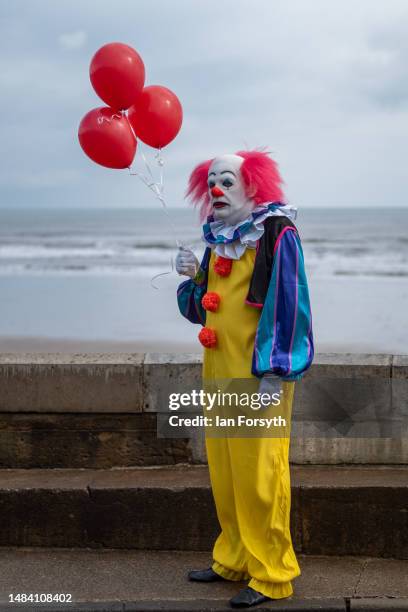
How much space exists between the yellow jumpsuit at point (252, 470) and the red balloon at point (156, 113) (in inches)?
29.3

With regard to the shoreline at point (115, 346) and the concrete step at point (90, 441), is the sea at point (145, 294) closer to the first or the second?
the shoreline at point (115, 346)

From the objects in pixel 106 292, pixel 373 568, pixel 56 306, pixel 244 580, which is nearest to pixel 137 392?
Answer: pixel 244 580

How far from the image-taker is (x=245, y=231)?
153 inches

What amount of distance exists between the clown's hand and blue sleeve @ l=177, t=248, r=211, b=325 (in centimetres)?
57

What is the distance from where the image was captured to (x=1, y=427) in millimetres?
4859

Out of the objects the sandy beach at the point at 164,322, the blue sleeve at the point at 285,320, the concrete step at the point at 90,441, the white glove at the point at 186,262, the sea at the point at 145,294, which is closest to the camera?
the blue sleeve at the point at 285,320

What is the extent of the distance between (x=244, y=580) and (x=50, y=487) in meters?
1.08

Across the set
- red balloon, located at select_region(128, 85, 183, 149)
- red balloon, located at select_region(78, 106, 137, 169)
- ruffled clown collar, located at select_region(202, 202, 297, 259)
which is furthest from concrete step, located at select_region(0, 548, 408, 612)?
red balloon, located at select_region(128, 85, 183, 149)

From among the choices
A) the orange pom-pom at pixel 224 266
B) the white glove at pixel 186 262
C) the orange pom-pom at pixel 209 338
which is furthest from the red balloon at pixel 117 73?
the orange pom-pom at pixel 209 338

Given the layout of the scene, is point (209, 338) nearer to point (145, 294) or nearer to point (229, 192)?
point (229, 192)

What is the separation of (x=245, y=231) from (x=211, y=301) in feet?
1.07

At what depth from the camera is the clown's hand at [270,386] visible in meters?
3.72

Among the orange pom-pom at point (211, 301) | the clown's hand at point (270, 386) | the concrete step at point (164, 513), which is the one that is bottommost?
the concrete step at point (164, 513)

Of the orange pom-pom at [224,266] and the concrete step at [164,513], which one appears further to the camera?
the concrete step at [164,513]
